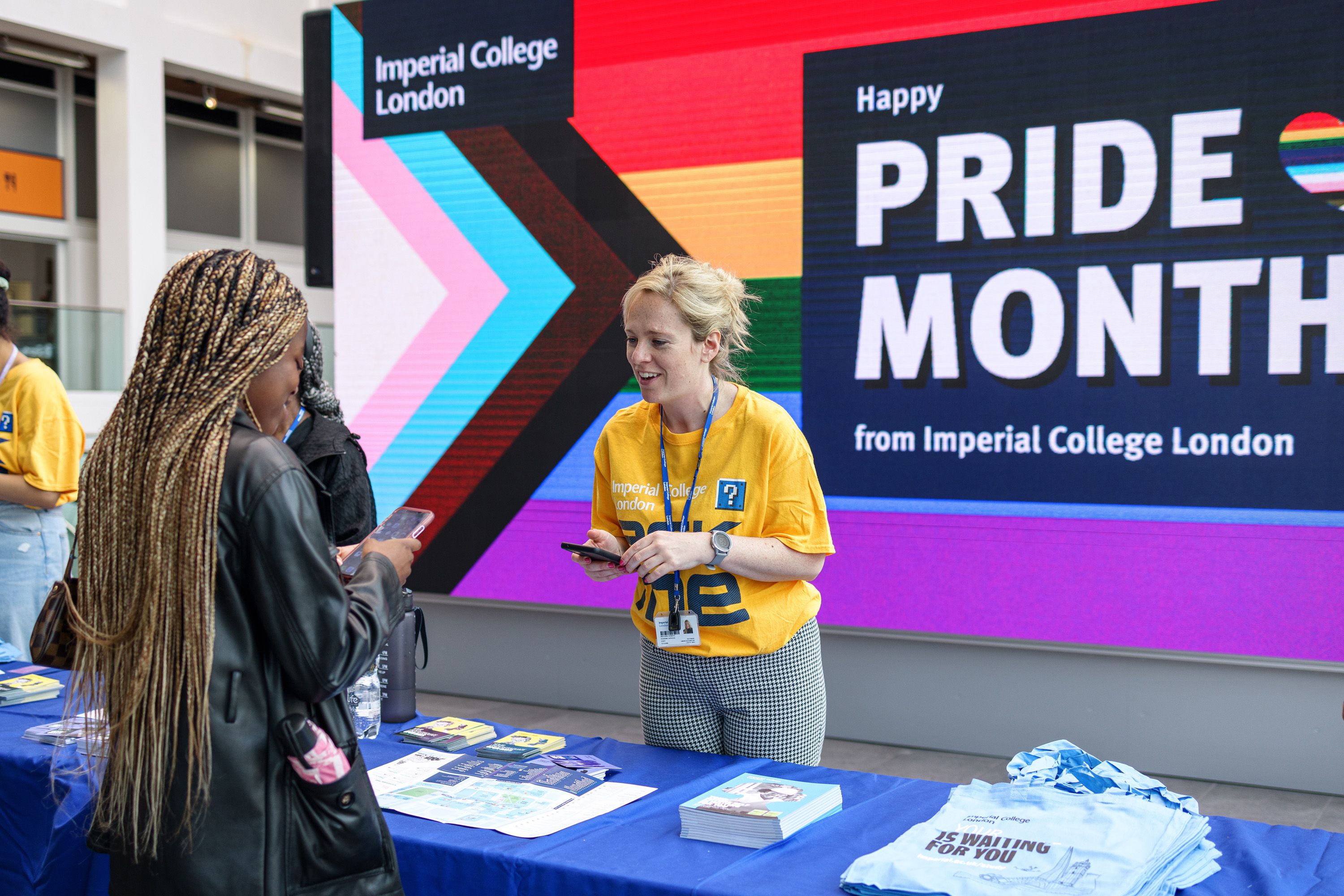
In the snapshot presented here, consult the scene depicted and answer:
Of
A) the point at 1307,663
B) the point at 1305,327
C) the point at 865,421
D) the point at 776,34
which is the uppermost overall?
the point at 776,34

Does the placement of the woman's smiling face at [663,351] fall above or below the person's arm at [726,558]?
above

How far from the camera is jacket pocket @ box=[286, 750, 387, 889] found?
1.23 meters

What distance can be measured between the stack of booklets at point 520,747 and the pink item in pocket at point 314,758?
739mm

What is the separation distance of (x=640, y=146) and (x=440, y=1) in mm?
1151

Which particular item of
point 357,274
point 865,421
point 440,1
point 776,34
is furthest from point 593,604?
point 440,1

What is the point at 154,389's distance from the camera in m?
1.22

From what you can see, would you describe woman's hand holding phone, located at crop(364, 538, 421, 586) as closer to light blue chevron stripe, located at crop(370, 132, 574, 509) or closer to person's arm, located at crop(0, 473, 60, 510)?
person's arm, located at crop(0, 473, 60, 510)

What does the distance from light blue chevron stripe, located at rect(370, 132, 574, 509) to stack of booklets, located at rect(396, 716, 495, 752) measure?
2573 millimetres

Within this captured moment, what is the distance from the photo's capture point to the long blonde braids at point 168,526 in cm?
118

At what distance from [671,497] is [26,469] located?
2.17m

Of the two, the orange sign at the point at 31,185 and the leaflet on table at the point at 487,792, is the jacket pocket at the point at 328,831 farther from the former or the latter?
the orange sign at the point at 31,185

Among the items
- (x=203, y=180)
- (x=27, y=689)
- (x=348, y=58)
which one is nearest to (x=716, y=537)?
(x=27, y=689)

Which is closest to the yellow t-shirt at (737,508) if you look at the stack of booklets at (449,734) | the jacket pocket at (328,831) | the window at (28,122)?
the stack of booklets at (449,734)

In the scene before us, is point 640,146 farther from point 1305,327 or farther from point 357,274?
point 1305,327
